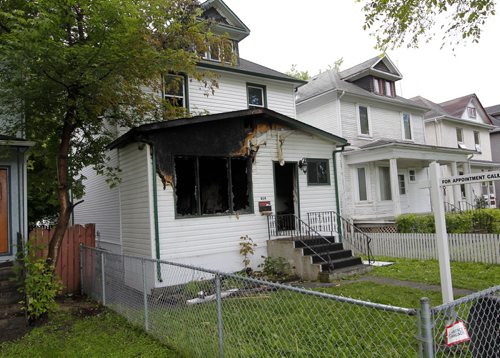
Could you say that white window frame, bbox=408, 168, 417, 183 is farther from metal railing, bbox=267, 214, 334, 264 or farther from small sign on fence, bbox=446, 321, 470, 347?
small sign on fence, bbox=446, 321, 470, 347

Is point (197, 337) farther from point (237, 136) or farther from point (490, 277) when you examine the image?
point (490, 277)

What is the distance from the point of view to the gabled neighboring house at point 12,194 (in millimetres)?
7734

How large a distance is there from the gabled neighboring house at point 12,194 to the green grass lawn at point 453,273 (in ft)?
28.3

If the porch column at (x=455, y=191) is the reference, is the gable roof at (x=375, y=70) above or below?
above

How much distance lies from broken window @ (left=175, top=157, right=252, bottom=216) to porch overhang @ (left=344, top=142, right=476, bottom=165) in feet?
28.1

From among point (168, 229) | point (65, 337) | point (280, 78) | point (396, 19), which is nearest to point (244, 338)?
point (65, 337)

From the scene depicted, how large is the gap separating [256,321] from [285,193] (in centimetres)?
806

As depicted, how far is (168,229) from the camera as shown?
9203 mm

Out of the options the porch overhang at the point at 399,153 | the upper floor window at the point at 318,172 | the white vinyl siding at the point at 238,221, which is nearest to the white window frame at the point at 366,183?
the porch overhang at the point at 399,153

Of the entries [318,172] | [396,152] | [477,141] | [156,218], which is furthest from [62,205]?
[477,141]

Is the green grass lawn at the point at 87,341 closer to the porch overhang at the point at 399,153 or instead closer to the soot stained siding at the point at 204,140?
the soot stained siding at the point at 204,140

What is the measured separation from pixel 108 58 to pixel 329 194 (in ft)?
26.2

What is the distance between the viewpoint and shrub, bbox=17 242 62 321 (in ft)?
21.6

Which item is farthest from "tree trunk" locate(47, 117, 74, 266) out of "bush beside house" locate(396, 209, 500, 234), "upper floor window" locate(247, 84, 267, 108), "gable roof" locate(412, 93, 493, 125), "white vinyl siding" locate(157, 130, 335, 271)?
"gable roof" locate(412, 93, 493, 125)
